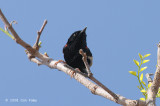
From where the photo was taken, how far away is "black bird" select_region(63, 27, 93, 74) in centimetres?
404

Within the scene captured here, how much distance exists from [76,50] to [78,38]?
26 cm

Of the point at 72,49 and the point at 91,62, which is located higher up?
the point at 72,49

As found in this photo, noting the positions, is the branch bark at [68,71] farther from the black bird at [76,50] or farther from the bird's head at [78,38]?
the bird's head at [78,38]

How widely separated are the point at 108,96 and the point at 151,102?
43 cm

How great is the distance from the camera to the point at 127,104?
203 centimetres

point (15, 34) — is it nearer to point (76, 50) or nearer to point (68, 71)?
point (68, 71)

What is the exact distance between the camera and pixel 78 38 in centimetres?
442

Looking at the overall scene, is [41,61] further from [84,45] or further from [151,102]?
[151,102]

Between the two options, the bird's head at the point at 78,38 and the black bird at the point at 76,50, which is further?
the bird's head at the point at 78,38

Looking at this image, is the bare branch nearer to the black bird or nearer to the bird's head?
the black bird

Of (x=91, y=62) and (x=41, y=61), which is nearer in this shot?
(x=41, y=61)

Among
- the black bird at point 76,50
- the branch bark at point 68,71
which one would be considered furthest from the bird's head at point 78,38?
the branch bark at point 68,71

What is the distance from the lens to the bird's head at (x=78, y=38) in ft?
14.5

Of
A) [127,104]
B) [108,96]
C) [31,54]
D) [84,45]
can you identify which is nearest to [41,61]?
[31,54]
